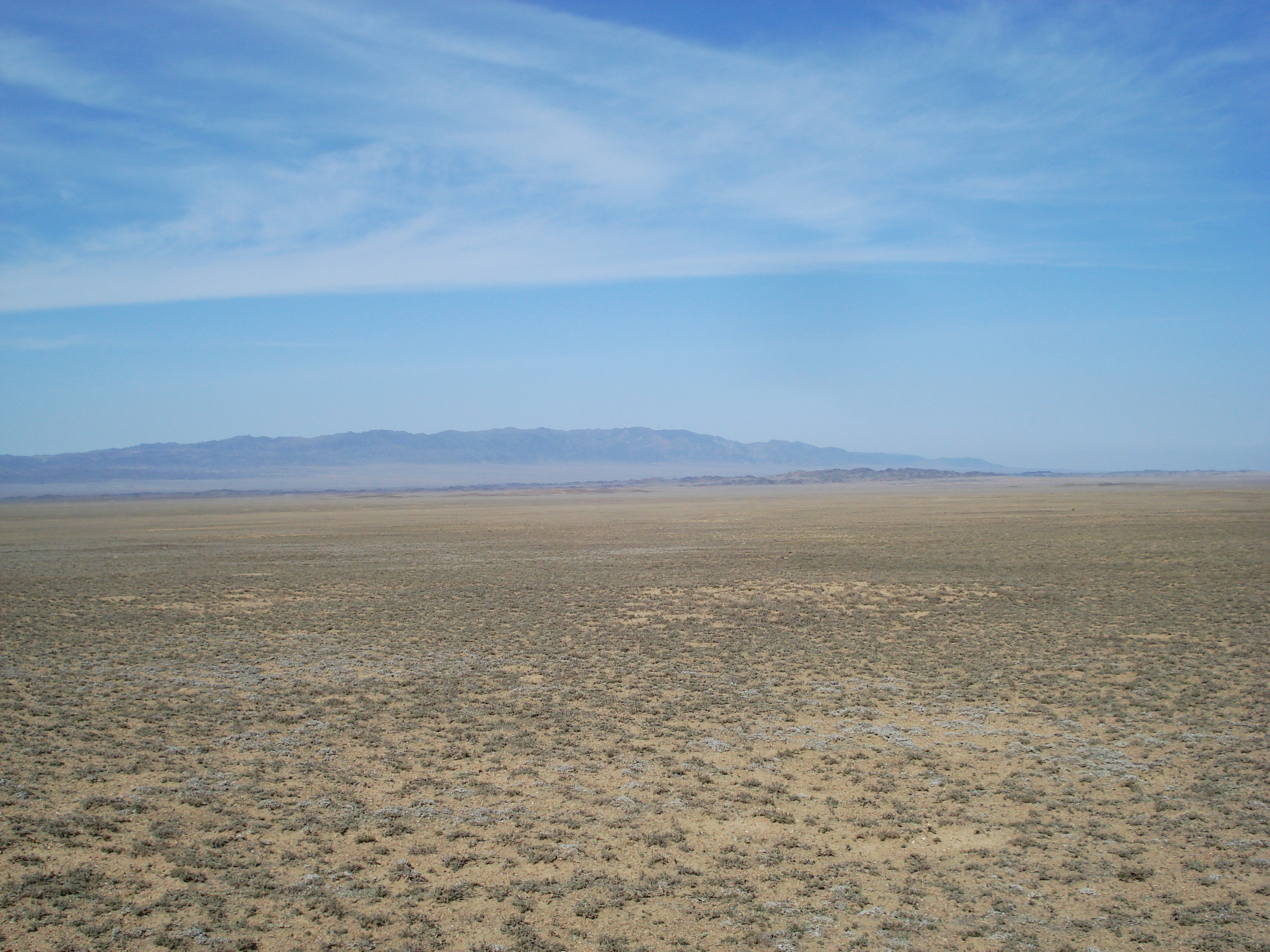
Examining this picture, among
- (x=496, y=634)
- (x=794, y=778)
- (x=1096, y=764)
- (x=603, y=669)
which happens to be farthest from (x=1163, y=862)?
(x=496, y=634)

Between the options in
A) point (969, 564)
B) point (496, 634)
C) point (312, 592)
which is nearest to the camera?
point (496, 634)

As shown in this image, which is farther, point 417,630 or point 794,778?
point 417,630

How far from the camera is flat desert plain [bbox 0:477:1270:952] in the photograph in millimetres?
6141

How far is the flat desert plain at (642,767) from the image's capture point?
6141 millimetres

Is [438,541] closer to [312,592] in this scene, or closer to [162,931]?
[312,592]

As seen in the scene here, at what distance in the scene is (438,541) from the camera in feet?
138

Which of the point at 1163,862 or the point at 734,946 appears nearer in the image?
the point at 734,946

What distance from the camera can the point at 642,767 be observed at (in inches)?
364

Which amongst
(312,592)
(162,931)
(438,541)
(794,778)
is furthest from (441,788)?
(438,541)

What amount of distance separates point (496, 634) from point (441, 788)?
8.39 metres

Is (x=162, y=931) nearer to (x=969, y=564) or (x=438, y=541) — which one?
(x=969, y=564)

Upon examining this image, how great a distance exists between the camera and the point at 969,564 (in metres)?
27.7

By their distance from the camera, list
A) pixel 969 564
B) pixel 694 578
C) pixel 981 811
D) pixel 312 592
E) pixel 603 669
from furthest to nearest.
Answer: pixel 969 564 → pixel 694 578 → pixel 312 592 → pixel 603 669 → pixel 981 811

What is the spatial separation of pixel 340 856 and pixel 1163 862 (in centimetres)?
677
